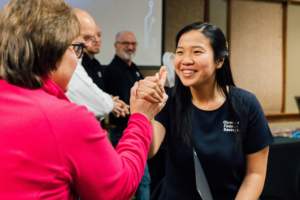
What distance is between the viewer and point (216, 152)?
3.98ft

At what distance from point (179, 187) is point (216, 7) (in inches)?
137

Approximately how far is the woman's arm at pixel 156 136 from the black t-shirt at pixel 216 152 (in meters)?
0.03

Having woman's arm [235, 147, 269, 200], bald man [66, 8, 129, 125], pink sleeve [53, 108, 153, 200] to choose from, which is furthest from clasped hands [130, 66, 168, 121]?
bald man [66, 8, 129, 125]

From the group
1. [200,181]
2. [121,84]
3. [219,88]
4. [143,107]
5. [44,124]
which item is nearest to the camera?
[44,124]

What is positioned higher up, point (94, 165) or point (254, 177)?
point (94, 165)

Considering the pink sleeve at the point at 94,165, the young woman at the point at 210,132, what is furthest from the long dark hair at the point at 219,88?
the pink sleeve at the point at 94,165

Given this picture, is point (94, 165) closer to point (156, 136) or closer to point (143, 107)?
point (143, 107)

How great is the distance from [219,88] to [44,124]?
1.04m

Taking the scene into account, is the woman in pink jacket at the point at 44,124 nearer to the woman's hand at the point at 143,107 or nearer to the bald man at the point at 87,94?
the woman's hand at the point at 143,107

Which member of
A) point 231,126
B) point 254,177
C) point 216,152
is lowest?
point 254,177

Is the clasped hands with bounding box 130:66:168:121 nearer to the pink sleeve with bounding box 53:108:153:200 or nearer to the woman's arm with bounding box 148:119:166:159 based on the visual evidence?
the pink sleeve with bounding box 53:108:153:200

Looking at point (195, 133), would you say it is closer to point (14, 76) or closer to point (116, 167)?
point (116, 167)

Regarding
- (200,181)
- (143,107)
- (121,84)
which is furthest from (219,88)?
(121,84)

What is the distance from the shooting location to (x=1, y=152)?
551 mm
